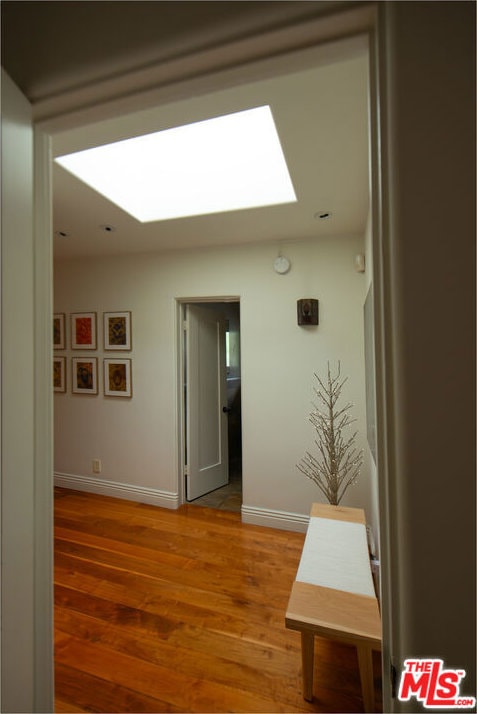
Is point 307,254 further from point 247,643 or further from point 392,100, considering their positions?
point 247,643

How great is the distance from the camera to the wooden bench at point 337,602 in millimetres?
1190

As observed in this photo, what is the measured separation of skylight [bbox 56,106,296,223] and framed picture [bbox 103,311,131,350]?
1172mm

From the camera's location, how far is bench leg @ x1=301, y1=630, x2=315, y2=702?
1309mm

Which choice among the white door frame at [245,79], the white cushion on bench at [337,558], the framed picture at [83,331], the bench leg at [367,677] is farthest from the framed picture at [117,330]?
the bench leg at [367,677]

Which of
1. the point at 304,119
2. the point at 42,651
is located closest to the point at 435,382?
the point at 42,651

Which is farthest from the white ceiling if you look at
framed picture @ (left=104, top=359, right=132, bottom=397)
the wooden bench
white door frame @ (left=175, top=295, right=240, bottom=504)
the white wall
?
the wooden bench

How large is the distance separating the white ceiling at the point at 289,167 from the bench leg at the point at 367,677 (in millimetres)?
1895

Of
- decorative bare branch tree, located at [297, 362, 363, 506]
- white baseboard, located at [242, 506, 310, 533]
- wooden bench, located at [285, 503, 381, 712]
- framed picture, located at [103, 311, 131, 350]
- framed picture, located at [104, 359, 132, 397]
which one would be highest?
framed picture, located at [103, 311, 131, 350]

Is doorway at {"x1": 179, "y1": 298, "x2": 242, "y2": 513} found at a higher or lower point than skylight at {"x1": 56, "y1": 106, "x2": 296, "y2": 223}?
lower

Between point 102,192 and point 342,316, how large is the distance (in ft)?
6.62

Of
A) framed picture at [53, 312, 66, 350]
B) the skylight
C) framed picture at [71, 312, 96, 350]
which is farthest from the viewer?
framed picture at [53, 312, 66, 350]

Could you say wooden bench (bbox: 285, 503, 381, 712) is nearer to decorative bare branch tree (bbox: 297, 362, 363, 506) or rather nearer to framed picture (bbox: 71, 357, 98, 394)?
decorative bare branch tree (bbox: 297, 362, 363, 506)

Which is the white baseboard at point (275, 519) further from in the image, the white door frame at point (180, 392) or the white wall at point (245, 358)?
the white door frame at point (180, 392)

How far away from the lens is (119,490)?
336 cm
